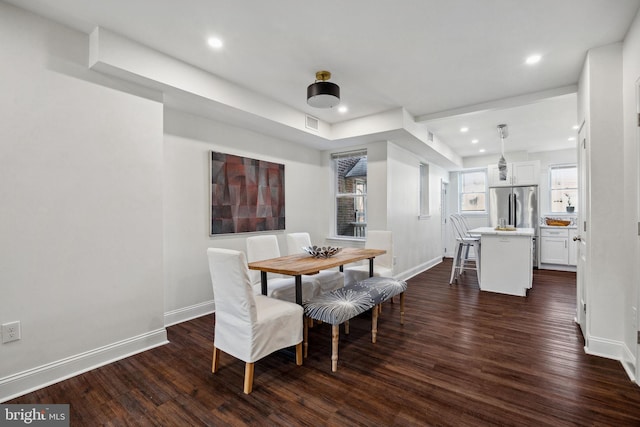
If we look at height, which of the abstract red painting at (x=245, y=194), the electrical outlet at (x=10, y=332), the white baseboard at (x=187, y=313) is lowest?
the white baseboard at (x=187, y=313)

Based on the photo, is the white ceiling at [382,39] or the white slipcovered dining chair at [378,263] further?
the white slipcovered dining chair at [378,263]

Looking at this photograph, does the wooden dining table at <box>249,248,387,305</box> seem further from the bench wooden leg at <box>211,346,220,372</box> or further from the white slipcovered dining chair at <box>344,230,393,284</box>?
the bench wooden leg at <box>211,346,220,372</box>

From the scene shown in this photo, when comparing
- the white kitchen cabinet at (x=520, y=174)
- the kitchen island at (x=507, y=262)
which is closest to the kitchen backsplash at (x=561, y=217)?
the white kitchen cabinet at (x=520, y=174)

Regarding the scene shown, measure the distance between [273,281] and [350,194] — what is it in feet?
8.35

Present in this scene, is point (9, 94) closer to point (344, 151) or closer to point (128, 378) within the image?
point (128, 378)

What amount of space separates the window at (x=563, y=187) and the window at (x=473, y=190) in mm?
1363

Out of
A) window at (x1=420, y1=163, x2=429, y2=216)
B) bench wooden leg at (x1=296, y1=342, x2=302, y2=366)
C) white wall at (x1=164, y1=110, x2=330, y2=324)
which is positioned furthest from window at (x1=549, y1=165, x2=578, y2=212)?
bench wooden leg at (x1=296, y1=342, x2=302, y2=366)

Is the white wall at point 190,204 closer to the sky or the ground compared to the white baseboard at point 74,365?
closer to the sky

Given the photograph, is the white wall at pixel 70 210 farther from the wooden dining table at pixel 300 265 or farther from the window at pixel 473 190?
the window at pixel 473 190

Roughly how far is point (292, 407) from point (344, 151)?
410 cm

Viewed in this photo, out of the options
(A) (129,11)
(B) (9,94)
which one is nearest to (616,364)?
(A) (129,11)

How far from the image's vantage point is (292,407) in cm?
189

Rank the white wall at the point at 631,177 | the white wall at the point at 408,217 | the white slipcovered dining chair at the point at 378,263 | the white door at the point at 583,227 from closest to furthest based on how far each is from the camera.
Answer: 1. the white wall at the point at 631,177
2. the white door at the point at 583,227
3. the white slipcovered dining chair at the point at 378,263
4. the white wall at the point at 408,217

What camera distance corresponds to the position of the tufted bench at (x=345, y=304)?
232 cm
